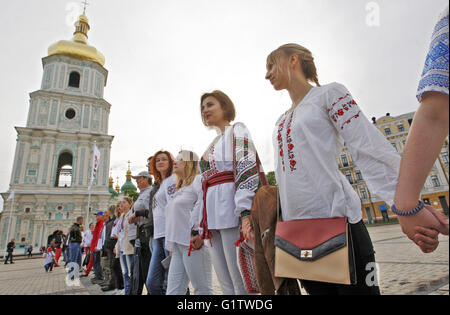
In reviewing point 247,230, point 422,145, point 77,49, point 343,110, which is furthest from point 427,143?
point 77,49

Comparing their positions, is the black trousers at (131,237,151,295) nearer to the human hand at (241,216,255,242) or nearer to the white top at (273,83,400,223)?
the human hand at (241,216,255,242)

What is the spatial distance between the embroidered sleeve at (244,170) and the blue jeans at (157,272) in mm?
1809

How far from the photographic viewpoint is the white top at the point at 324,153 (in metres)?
1.01

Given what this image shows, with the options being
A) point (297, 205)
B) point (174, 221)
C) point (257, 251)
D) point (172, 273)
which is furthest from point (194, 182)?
point (297, 205)

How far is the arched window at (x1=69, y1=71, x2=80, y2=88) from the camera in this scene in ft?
107

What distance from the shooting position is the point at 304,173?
124 centimetres

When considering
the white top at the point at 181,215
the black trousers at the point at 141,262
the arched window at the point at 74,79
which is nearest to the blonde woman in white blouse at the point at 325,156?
the white top at the point at 181,215

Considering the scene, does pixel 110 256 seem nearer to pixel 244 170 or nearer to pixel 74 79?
pixel 244 170

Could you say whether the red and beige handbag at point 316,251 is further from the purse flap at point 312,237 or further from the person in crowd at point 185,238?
the person in crowd at point 185,238

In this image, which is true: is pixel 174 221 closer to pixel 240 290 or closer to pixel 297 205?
pixel 240 290

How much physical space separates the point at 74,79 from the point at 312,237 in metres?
39.0
